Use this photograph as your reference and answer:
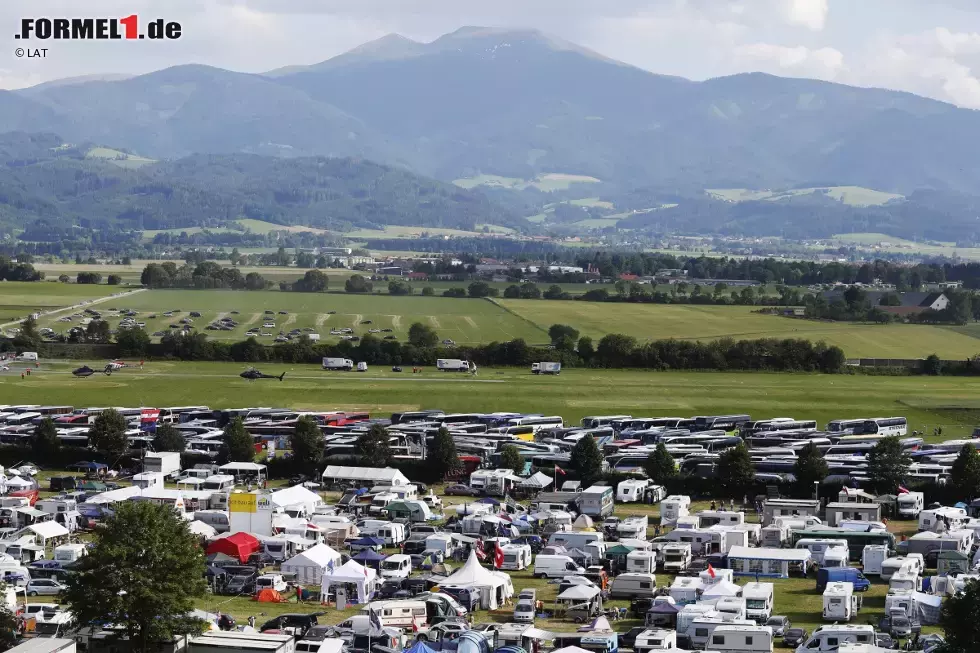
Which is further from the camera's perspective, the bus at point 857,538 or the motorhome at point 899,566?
the bus at point 857,538

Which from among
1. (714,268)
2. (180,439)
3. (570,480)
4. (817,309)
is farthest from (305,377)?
(714,268)

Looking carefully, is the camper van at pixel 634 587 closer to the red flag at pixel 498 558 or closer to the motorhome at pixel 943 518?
the red flag at pixel 498 558

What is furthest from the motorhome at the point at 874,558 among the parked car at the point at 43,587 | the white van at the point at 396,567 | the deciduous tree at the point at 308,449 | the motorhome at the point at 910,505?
the deciduous tree at the point at 308,449

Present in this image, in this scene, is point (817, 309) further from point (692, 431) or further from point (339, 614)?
point (339, 614)

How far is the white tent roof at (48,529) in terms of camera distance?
66.8 feet

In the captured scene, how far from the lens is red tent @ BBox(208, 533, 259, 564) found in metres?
19.6

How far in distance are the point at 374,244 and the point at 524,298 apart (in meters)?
107

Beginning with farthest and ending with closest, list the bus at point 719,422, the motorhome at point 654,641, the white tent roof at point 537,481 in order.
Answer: the bus at point 719,422 < the white tent roof at point 537,481 < the motorhome at point 654,641

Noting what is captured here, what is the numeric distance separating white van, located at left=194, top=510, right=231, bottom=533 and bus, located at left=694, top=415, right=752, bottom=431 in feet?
42.2

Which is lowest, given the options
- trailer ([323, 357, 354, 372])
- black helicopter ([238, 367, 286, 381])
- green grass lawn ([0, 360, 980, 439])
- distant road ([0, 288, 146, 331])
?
green grass lawn ([0, 360, 980, 439])

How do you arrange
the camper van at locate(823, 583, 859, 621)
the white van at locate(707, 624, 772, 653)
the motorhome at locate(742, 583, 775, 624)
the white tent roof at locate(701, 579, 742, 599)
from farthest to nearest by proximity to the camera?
the white tent roof at locate(701, 579, 742, 599) → the camper van at locate(823, 583, 859, 621) → the motorhome at locate(742, 583, 775, 624) → the white van at locate(707, 624, 772, 653)

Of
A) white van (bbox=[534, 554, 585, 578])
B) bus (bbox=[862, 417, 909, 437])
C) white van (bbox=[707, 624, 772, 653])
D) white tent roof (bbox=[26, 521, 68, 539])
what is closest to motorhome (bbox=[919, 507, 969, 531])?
white van (bbox=[534, 554, 585, 578])

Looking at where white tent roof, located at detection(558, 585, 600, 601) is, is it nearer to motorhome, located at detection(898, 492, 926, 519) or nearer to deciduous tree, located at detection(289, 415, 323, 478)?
motorhome, located at detection(898, 492, 926, 519)

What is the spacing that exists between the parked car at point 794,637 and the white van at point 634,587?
230cm
